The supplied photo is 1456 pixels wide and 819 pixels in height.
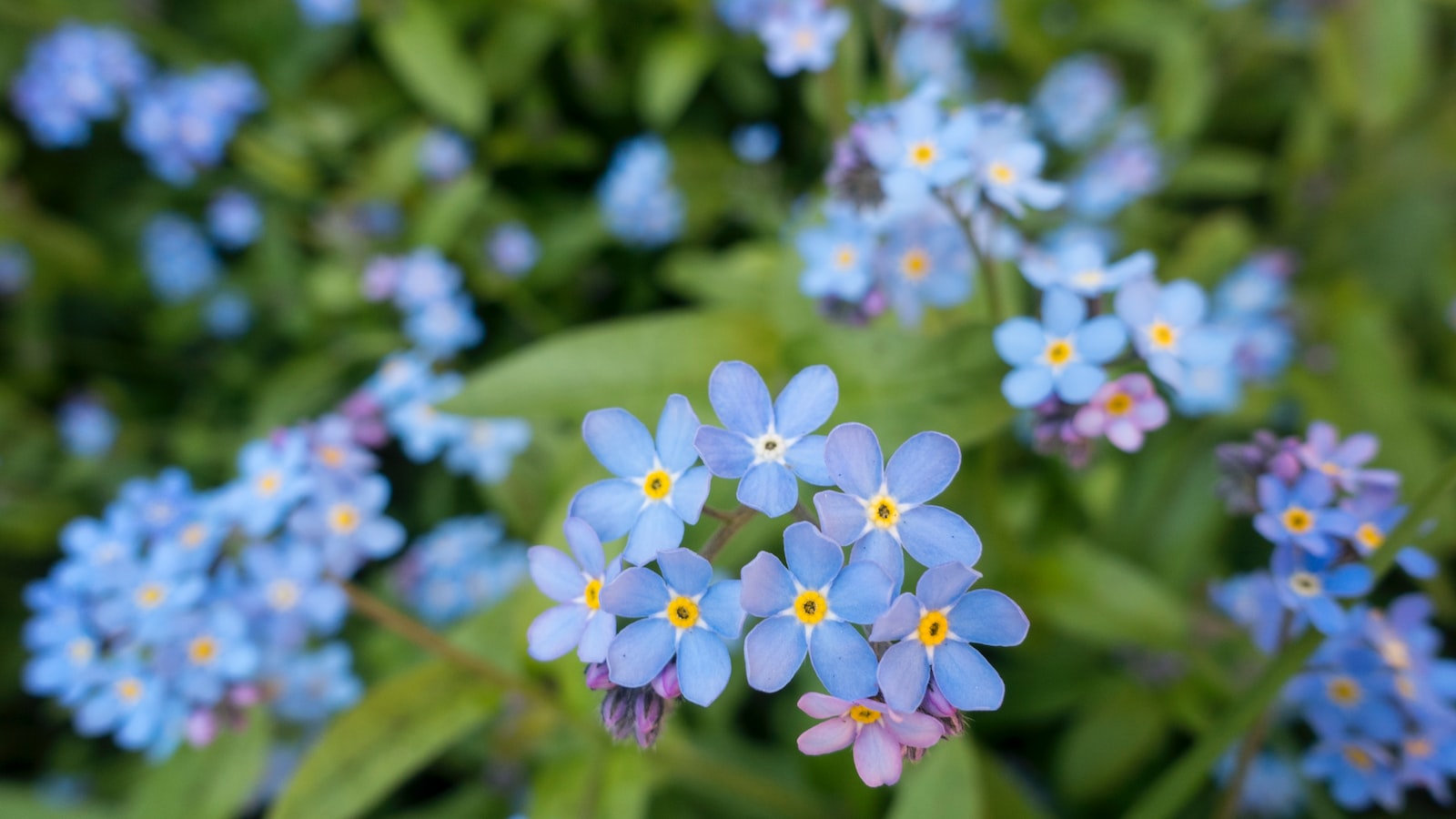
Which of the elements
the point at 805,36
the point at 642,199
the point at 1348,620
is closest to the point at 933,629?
the point at 1348,620

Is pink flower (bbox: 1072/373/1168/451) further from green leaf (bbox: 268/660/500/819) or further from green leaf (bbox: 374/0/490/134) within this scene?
green leaf (bbox: 374/0/490/134)

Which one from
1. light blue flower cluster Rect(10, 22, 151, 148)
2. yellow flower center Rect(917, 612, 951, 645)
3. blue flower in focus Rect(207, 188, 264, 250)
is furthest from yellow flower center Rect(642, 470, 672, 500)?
light blue flower cluster Rect(10, 22, 151, 148)

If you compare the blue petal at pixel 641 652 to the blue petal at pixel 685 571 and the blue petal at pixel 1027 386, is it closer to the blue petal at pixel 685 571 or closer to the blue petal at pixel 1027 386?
the blue petal at pixel 685 571

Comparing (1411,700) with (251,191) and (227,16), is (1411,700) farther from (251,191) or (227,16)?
(227,16)

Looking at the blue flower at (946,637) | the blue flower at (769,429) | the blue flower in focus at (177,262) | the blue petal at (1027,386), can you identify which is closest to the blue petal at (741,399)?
the blue flower at (769,429)

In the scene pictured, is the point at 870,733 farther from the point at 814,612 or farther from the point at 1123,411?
Result: the point at 1123,411
